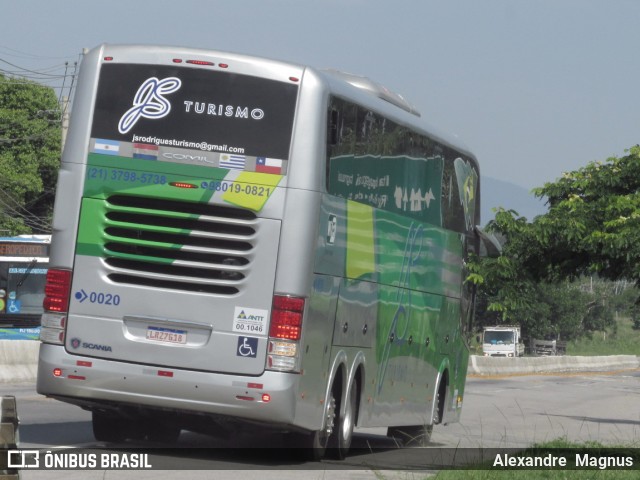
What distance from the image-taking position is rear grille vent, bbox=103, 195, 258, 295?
13289 mm

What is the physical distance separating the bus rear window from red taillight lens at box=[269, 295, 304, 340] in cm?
124

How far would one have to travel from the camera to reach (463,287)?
68.7ft

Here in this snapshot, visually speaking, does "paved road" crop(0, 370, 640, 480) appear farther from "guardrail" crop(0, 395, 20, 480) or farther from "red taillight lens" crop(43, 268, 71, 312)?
"guardrail" crop(0, 395, 20, 480)

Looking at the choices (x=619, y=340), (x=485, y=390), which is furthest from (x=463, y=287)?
(x=619, y=340)

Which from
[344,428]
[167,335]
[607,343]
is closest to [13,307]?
[344,428]

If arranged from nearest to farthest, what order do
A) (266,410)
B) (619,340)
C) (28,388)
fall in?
(266,410), (28,388), (619,340)

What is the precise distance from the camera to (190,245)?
13.3 metres

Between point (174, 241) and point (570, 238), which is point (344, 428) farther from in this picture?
point (570, 238)

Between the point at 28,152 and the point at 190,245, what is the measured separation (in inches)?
2296

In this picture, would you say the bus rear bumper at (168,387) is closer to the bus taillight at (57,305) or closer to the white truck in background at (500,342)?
the bus taillight at (57,305)

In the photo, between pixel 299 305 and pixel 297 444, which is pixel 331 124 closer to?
pixel 299 305

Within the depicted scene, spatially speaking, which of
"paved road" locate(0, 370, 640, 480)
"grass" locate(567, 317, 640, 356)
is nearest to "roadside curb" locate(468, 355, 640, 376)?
"paved road" locate(0, 370, 640, 480)

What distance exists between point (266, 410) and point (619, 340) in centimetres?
13113

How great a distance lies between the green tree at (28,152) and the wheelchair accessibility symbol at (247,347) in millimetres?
53361
